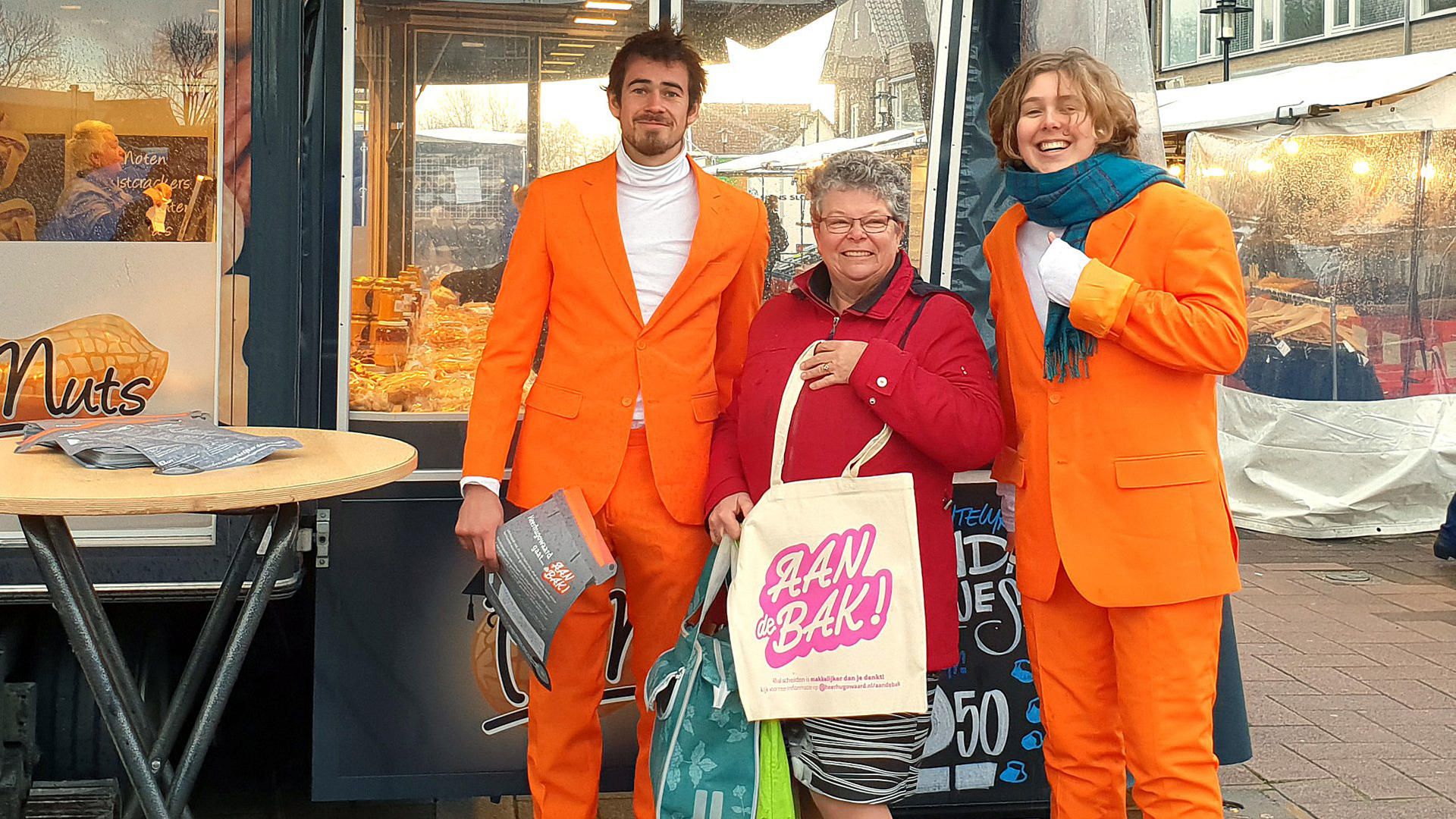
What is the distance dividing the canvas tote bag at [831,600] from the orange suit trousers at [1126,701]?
34 centimetres

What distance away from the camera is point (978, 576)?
348cm

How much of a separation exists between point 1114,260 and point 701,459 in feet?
3.00

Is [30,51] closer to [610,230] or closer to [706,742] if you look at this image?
[610,230]

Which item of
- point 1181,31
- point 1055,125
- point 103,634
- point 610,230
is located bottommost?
point 103,634

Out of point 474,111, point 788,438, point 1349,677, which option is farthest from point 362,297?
point 1349,677

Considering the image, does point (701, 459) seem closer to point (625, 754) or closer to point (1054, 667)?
point (1054, 667)

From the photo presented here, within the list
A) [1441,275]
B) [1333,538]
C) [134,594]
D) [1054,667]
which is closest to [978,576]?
[1054,667]

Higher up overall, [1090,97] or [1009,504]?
[1090,97]

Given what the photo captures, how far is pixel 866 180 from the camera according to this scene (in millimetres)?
2420

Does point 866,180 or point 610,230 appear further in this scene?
point 610,230

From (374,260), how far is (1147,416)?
1.94m

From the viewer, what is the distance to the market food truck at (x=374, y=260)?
3.16 metres

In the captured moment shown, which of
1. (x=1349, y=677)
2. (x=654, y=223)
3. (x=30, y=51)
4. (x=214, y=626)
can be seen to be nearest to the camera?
(x=214, y=626)

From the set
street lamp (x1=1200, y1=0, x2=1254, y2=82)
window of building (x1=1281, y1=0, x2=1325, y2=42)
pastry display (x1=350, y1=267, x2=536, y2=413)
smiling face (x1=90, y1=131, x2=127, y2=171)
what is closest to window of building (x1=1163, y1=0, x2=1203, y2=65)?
window of building (x1=1281, y1=0, x2=1325, y2=42)
